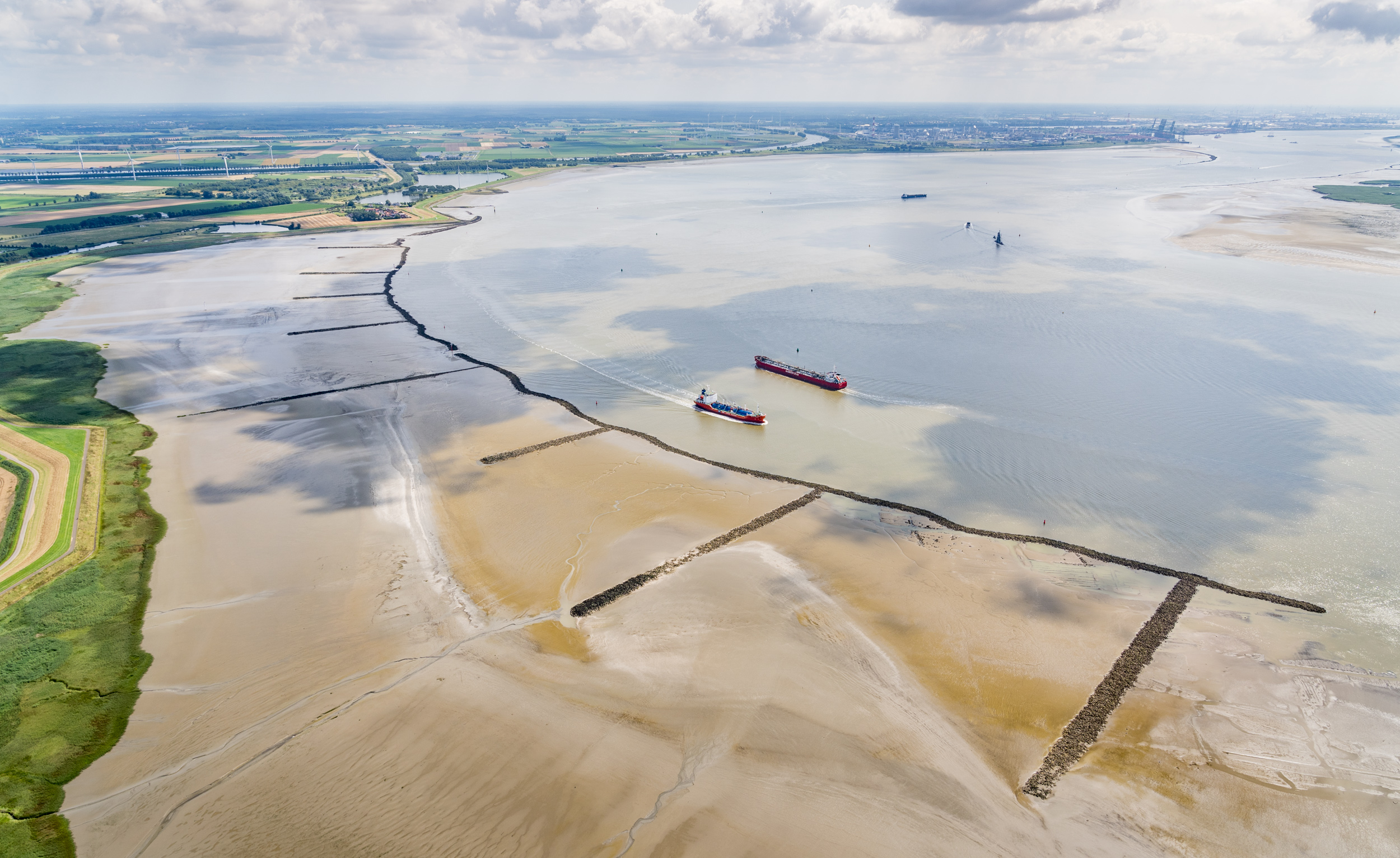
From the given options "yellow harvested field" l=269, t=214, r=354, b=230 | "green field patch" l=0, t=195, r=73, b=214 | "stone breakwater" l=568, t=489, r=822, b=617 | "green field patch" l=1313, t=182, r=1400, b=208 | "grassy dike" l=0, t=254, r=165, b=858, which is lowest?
"grassy dike" l=0, t=254, r=165, b=858

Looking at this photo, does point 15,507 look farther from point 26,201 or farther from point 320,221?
point 26,201

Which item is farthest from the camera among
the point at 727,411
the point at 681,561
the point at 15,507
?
the point at 727,411

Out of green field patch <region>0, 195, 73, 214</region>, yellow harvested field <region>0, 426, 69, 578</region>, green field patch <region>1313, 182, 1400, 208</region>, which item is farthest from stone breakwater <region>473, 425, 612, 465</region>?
green field patch <region>1313, 182, 1400, 208</region>

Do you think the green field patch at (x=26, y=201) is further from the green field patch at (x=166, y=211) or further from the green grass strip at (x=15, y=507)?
the green grass strip at (x=15, y=507)

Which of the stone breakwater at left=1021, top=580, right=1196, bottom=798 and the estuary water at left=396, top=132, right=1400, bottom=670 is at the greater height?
the estuary water at left=396, top=132, right=1400, bottom=670

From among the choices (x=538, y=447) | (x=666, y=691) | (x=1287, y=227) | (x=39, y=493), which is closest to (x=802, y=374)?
(x=538, y=447)

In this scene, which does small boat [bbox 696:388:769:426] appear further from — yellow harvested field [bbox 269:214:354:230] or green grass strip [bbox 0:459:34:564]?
yellow harvested field [bbox 269:214:354:230]

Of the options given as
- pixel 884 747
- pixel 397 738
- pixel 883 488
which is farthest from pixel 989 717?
pixel 397 738
